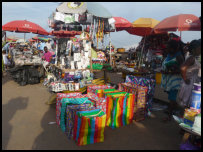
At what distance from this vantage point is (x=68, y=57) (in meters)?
6.22

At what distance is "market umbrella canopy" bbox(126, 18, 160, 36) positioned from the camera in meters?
9.30

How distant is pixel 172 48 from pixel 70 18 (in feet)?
20.1

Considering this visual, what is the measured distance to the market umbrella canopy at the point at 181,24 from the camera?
16.3 feet

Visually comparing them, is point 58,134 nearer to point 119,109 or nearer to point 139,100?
point 119,109

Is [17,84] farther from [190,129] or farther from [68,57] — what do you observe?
[190,129]

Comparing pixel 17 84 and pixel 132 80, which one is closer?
pixel 132 80

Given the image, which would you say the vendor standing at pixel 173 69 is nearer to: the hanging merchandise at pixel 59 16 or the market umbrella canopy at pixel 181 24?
the market umbrella canopy at pixel 181 24

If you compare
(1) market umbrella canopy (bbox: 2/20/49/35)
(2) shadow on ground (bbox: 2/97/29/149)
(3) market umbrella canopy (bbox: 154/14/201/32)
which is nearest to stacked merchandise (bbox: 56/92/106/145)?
(2) shadow on ground (bbox: 2/97/29/149)

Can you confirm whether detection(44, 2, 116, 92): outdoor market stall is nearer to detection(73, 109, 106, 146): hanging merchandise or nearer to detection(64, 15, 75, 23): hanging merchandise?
detection(64, 15, 75, 23): hanging merchandise

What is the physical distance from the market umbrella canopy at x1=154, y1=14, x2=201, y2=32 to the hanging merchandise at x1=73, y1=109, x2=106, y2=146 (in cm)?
371

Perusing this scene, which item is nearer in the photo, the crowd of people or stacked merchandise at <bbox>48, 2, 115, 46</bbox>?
the crowd of people

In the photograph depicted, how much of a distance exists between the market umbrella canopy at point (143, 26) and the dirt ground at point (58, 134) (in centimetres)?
594

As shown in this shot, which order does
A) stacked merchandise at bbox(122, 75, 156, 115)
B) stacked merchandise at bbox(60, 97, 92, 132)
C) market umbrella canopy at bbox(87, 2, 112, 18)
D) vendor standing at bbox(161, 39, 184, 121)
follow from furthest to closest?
market umbrella canopy at bbox(87, 2, 112, 18) < stacked merchandise at bbox(122, 75, 156, 115) < vendor standing at bbox(161, 39, 184, 121) < stacked merchandise at bbox(60, 97, 92, 132)

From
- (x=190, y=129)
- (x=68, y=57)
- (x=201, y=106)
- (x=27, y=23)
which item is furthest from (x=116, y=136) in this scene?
(x=27, y=23)
